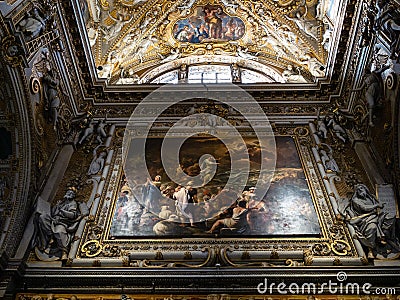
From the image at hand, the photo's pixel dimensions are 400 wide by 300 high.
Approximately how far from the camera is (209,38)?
15828 millimetres

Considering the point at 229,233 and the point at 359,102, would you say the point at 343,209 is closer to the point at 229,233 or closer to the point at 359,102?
the point at 229,233

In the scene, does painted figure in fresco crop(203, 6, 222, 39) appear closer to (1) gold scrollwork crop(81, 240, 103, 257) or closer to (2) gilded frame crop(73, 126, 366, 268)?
(2) gilded frame crop(73, 126, 366, 268)

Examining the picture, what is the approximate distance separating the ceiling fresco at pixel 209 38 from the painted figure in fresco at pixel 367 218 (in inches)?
205

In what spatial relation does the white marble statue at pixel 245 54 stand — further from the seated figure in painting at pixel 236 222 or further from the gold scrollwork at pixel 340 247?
the gold scrollwork at pixel 340 247

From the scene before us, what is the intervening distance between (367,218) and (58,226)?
560cm

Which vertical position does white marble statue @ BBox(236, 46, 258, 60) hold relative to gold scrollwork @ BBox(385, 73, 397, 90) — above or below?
above

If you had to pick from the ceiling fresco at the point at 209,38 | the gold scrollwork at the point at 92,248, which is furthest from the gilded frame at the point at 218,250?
the ceiling fresco at the point at 209,38

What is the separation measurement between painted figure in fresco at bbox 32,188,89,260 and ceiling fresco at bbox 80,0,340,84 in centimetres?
527

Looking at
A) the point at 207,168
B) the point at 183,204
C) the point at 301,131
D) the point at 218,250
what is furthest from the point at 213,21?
the point at 218,250

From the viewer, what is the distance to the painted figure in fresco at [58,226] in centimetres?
894

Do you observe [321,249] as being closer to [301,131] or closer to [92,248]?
[92,248]

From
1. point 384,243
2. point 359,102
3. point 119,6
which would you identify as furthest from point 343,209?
point 119,6

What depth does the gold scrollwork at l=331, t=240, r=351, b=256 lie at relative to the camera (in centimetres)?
883

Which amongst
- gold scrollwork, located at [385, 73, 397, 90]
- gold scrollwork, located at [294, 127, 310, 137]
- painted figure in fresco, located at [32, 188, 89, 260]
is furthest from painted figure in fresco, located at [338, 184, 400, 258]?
painted figure in fresco, located at [32, 188, 89, 260]
